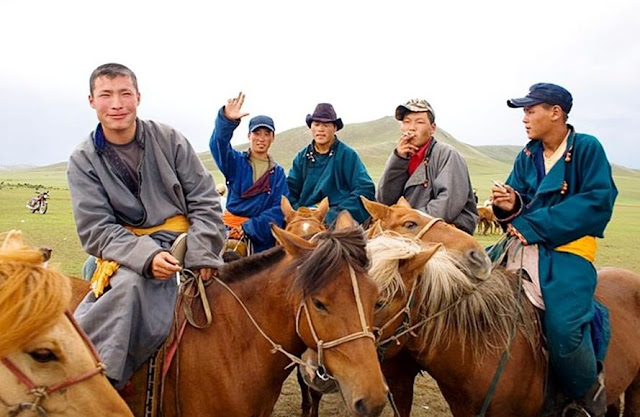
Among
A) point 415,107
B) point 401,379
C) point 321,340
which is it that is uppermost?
point 415,107

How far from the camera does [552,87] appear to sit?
4191 millimetres

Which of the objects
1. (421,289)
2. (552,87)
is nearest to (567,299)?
(421,289)

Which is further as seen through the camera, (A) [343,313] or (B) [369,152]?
(B) [369,152]

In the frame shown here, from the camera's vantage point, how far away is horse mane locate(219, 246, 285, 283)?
11.2 feet

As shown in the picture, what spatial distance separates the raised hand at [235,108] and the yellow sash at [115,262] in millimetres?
1166

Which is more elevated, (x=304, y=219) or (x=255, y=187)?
(x=255, y=187)

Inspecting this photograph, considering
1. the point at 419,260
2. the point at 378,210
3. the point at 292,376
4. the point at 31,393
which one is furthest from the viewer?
the point at 292,376

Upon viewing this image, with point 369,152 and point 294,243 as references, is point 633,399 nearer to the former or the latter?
point 294,243

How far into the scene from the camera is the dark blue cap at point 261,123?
19.9ft

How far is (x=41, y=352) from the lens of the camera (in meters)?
1.95

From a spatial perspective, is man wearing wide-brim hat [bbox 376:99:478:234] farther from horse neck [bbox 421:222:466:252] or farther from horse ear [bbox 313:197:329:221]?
horse ear [bbox 313:197:329:221]

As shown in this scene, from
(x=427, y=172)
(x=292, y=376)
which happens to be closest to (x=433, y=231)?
(x=427, y=172)

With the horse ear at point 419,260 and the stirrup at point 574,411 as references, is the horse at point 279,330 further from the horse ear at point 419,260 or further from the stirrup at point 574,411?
the stirrup at point 574,411

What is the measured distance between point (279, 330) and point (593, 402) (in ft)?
8.51
